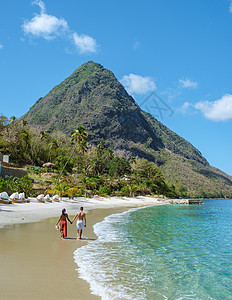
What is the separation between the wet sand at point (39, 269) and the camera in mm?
5378

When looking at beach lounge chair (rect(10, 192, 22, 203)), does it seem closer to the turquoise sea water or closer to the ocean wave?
the turquoise sea water

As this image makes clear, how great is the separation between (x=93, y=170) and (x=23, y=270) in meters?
71.3

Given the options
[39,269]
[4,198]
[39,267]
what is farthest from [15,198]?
[39,269]

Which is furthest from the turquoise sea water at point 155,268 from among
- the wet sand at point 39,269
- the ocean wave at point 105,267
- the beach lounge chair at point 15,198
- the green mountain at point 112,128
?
the green mountain at point 112,128

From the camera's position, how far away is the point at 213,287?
6.95 metres

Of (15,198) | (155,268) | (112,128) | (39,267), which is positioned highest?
(112,128)

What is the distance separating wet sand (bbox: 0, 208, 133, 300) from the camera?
5378 mm

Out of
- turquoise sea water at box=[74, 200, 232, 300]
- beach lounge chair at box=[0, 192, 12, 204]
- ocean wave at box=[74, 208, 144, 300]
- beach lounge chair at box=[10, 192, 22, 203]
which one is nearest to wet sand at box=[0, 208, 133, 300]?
ocean wave at box=[74, 208, 144, 300]

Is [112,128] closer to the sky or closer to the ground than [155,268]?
closer to the sky

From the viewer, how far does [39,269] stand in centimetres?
708

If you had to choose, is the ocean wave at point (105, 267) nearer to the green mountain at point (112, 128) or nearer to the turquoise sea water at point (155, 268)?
the turquoise sea water at point (155, 268)

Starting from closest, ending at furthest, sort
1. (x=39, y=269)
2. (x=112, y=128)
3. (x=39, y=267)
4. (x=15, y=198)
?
(x=39, y=269), (x=39, y=267), (x=15, y=198), (x=112, y=128)

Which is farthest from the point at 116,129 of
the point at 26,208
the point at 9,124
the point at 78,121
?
the point at 26,208

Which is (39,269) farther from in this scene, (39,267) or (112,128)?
(112,128)
